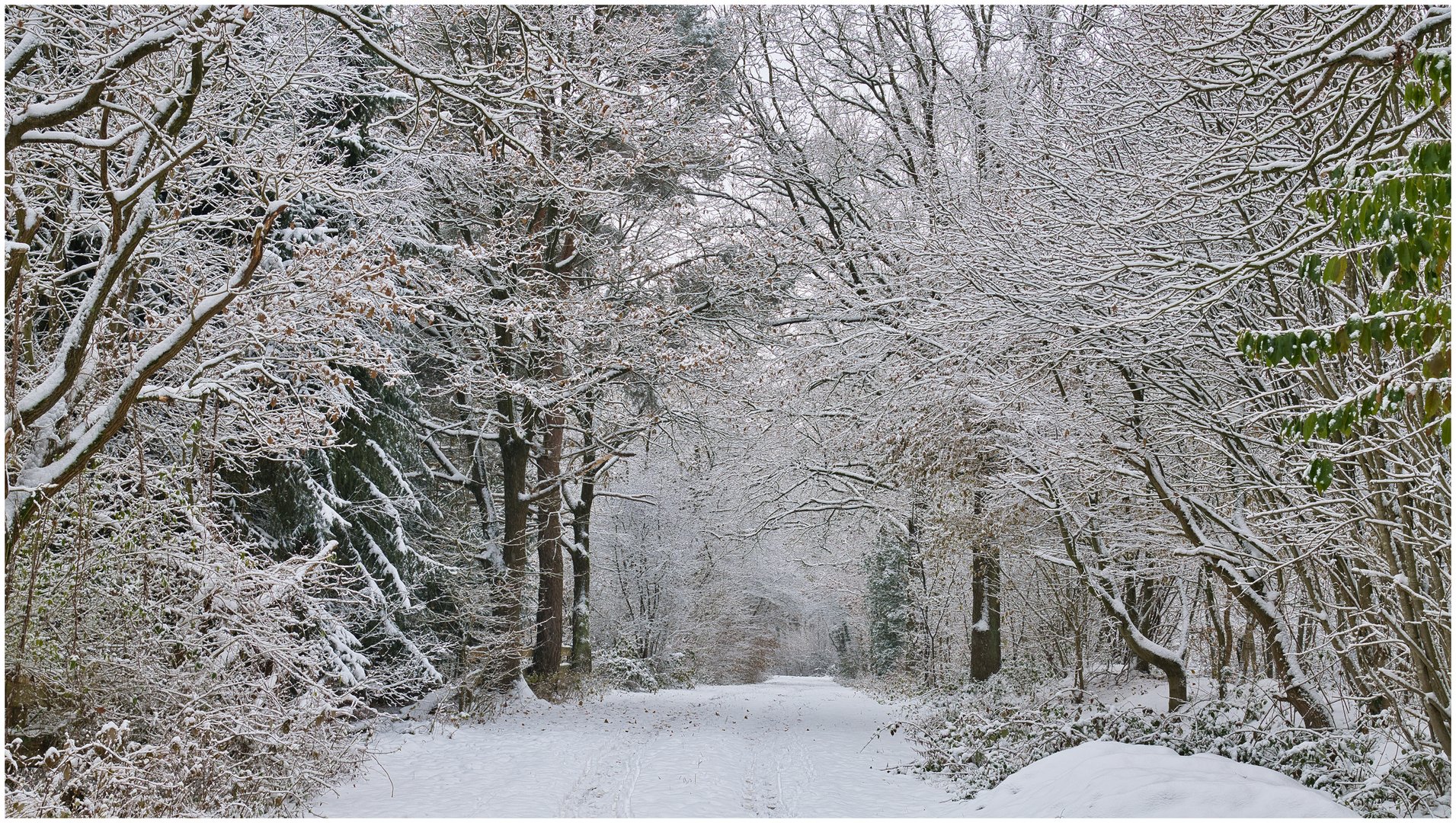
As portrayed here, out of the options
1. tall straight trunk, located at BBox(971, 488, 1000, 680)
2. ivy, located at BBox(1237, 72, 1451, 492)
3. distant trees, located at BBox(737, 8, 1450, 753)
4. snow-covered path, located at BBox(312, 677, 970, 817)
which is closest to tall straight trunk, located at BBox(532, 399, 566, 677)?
snow-covered path, located at BBox(312, 677, 970, 817)

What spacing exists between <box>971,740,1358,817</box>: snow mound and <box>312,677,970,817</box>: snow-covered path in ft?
3.25

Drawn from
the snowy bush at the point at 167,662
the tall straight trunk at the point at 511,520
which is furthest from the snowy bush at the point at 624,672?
the snowy bush at the point at 167,662

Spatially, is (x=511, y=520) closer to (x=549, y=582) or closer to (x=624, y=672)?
(x=549, y=582)

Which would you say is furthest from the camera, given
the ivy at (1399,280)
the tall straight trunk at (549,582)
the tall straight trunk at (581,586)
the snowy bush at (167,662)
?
the tall straight trunk at (581,586)

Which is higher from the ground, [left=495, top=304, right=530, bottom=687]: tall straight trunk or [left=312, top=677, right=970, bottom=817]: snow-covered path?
[left=495, top=304, right=530, bottom=687]: tall straight trunk

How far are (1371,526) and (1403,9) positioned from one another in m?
3.18

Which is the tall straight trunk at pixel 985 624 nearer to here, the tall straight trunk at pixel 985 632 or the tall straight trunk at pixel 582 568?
the tall straight trunk at pixel 985 632

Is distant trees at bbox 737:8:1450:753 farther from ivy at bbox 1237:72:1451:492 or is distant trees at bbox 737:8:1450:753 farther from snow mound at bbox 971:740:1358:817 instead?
snow mound at bbox 971:740:1358:817

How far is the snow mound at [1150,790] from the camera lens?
5.33 meters

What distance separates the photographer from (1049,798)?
646 cm

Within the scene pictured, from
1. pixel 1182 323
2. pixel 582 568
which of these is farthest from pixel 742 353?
pixel 582 568

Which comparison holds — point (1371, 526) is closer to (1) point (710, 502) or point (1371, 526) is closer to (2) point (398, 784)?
(2) point (398, 784)

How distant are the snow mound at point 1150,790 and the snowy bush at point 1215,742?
49 centimetres

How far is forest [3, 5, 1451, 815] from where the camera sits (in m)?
5.06
